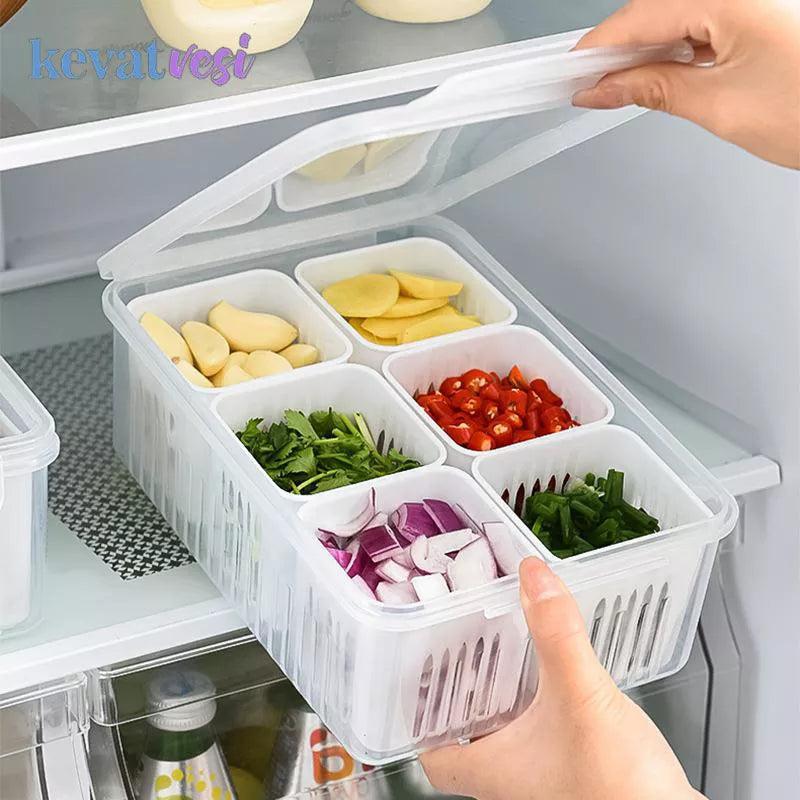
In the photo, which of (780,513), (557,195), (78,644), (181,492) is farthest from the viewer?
(557,195)

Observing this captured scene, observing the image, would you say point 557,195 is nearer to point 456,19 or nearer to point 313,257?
point 313,257

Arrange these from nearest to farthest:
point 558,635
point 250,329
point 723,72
Result: 1. point 558,635
2. point 723,72
3. point 250,329

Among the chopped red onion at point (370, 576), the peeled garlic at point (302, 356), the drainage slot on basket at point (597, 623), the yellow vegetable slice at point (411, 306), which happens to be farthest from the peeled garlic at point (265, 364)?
the drainage slot on basket at point (597, 623)

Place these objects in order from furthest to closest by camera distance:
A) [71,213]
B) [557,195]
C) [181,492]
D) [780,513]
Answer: [71,213] → [557,195] → [780,513] → [181,492]

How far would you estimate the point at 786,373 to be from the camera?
1.26 metres

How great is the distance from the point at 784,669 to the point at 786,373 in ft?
0.90

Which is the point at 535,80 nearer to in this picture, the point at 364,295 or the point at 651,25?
the point at 651,25

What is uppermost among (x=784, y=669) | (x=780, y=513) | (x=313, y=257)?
(x=313, y=257)

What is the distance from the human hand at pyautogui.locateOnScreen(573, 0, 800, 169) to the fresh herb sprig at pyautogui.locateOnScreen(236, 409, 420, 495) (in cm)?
31

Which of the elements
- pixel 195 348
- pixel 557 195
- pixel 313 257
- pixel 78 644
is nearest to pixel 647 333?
pixel 557 195

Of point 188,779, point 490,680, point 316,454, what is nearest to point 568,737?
point 490,680

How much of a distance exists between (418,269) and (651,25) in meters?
0.41

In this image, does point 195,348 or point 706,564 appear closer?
point 706,564

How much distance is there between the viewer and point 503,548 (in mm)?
1064
